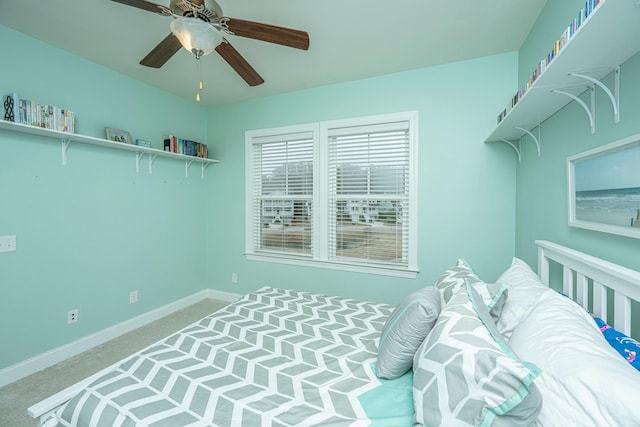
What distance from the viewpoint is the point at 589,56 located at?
1.02 meters

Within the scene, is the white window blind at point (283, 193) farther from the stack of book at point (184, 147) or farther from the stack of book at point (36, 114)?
the stack of book at point (36, 114)

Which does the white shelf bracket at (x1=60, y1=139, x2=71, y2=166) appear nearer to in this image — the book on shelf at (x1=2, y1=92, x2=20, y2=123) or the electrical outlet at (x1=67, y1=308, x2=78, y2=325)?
the book on shelf at (x1=2, y1=92, x2=20, y2=123)

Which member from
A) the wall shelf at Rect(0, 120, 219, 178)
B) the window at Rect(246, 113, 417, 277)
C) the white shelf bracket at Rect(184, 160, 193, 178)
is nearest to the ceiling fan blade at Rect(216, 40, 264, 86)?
the window at Rect(246, 113, 417, 277)

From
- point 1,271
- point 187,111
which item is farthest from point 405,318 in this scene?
point 187,111

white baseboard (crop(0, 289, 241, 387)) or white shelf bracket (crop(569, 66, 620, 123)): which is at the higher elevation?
white shelf bracket (crop(569, 66, 620, 123))

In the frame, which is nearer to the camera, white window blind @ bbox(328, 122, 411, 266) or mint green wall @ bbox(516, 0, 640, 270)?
mint green wall @ bbox(516, 0, 640, 270)

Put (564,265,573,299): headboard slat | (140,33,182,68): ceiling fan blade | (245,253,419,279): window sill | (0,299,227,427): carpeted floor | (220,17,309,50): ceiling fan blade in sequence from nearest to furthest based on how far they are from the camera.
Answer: (564,265,573,299): headboard slat, (220,17,309,50): ceiling fan blade, (140,33,182,68): ceiling fan blade, (0,299,227,427): carpeted floor, (245,253,419,279): window sill

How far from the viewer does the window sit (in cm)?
275

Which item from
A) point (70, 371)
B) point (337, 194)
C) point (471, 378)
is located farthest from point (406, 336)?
point (70, 371)

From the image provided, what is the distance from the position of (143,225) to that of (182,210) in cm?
52

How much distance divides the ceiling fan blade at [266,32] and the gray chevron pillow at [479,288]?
1.58 metres

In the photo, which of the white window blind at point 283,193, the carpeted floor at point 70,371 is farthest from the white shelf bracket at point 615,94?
the carpeted floor at point 70,371

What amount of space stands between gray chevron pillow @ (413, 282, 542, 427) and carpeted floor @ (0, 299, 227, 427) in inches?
92.9

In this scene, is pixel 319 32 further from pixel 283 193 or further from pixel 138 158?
pixel 138 158
